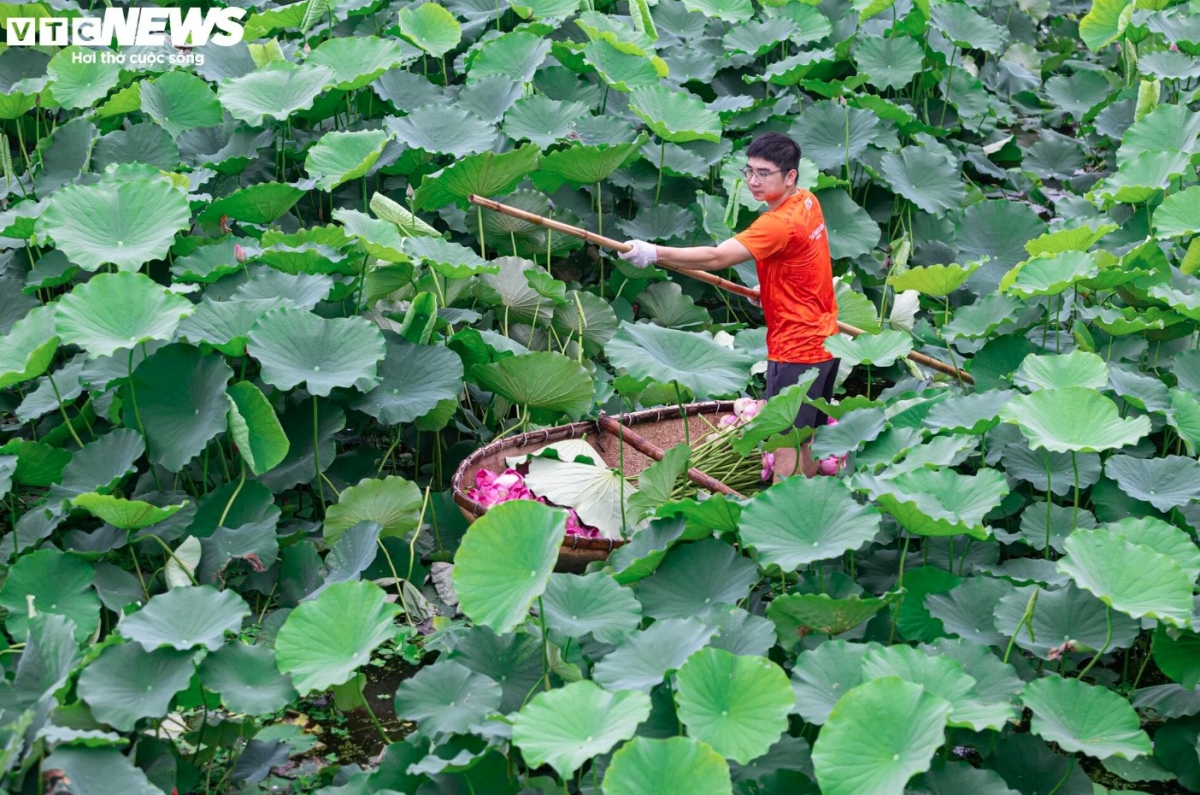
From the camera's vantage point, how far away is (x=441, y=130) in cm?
446

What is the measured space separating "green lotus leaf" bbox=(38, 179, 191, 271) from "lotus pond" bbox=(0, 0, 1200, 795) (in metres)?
0.01

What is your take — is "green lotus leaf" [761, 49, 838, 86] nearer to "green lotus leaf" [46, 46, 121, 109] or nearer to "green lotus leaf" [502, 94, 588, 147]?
"green lotus leaf" [502, 94, 588, 147]

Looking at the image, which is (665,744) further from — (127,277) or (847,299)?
(847,299)

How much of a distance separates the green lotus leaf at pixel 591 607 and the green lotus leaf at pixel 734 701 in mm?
269

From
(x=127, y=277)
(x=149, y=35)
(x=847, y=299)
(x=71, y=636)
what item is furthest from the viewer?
(x=149, y=35)

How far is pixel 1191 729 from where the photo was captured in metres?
2.73

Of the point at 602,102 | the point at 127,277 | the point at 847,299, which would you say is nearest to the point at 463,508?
the point at 127,277

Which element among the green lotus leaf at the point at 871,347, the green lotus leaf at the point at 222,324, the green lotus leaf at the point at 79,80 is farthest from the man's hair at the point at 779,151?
the green lotus leaf at the point at 79,80

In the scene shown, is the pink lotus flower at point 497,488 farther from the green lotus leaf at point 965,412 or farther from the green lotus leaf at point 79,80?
the green lotus leaf at point 79,80

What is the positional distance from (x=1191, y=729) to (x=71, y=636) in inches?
92.0

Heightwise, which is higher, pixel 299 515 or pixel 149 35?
pixel 149 35

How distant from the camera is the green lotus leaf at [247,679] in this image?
2572mm

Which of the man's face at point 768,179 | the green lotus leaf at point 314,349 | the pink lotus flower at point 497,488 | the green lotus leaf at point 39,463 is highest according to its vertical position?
the man's face at point 768,179

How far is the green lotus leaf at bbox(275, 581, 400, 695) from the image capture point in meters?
2.57
